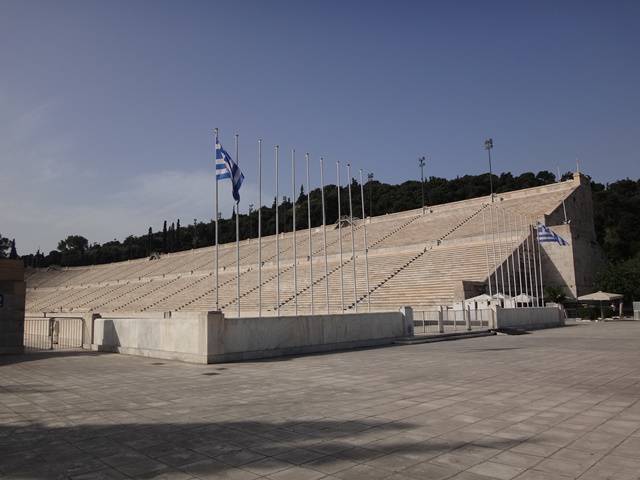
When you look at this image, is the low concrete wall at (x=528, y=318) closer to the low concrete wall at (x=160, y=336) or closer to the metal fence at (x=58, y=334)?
the low concrete wall at (x=160, y=336)

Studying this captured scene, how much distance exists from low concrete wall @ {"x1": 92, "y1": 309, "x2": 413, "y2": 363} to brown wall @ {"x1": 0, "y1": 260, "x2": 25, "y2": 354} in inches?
94.7

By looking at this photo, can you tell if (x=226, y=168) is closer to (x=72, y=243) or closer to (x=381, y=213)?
(x=381, y=213)

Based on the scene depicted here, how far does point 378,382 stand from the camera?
29.5 feet

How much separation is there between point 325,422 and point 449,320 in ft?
68.5

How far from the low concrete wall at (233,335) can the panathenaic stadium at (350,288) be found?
0.04 metres

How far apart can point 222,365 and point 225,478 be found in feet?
Answer: 26.1

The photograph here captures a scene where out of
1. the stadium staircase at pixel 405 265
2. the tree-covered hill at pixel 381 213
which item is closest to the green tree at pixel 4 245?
the tree-covered hill at pixel 381 213

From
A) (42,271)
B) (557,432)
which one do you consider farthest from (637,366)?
(42,271)

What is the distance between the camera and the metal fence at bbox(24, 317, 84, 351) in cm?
1752

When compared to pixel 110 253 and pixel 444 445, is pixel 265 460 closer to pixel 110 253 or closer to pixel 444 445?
pixel 444 445

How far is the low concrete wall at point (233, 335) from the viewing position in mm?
12320

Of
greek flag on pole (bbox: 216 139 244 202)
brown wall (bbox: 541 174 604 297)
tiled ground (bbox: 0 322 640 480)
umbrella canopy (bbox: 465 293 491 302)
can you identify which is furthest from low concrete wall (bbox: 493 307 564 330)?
greek flag on pole (bbox: 216 139 244 202)

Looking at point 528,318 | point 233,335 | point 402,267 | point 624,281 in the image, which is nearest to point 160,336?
point 233,335

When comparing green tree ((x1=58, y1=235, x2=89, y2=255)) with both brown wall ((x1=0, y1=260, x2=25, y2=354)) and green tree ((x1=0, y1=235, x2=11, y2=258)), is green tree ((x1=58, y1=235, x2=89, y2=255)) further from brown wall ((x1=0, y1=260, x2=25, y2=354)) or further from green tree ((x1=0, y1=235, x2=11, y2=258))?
brown wall ((x1=0, y1=260, x2=25, y2=354))
